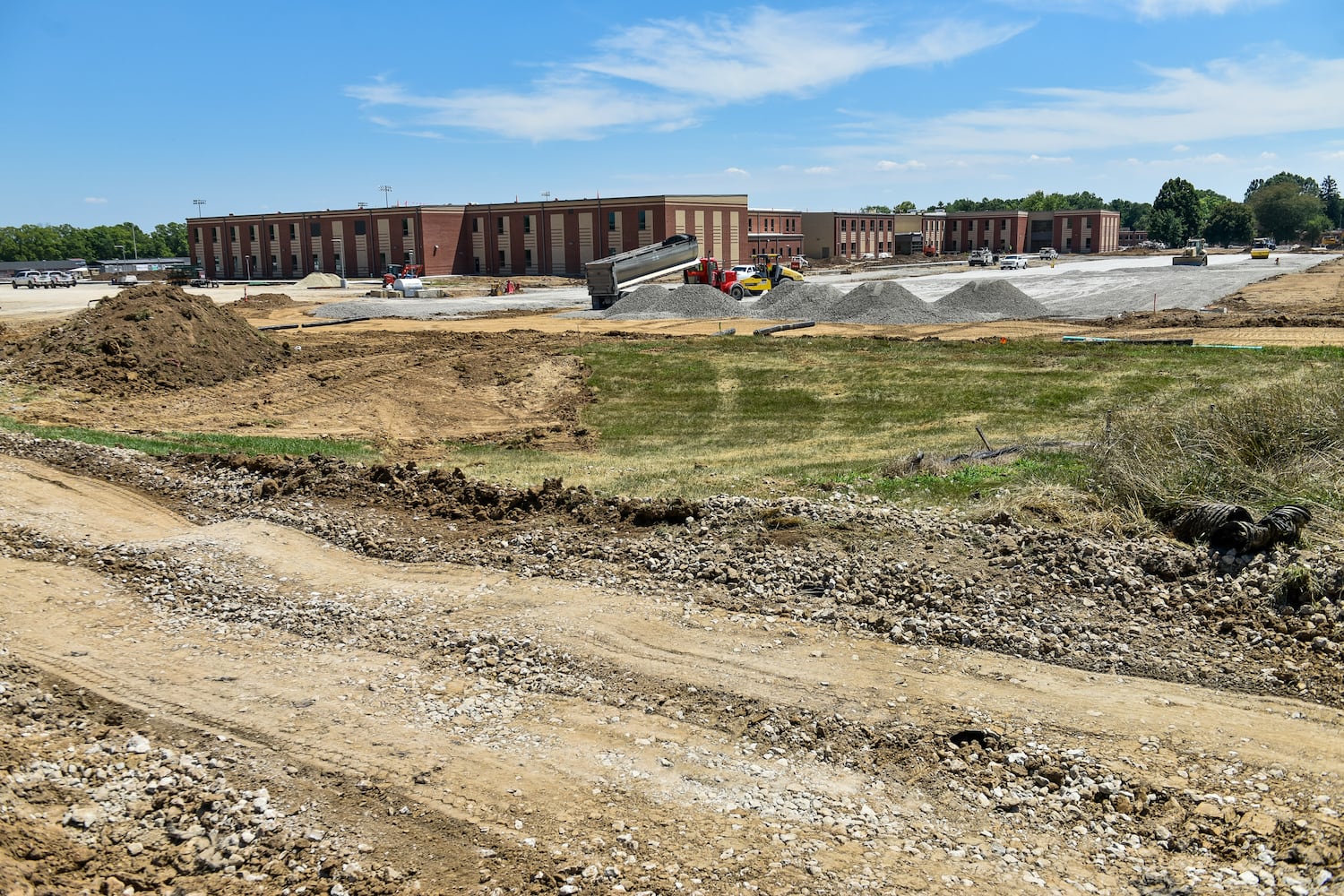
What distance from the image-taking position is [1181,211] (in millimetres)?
170875

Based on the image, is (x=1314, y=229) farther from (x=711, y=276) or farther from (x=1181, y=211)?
(x=711, y=276)

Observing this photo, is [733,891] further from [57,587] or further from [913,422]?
[913,422]

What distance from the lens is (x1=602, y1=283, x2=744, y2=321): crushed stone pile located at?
166 feet

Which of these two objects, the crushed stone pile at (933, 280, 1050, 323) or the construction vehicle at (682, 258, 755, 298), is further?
the construction vehicle at (682, 258, 755, 298)

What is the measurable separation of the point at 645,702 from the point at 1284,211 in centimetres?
21263

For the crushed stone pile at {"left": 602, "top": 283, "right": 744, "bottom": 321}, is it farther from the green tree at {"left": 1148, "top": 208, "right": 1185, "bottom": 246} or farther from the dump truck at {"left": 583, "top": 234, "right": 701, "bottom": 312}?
the green tree at {"left": 1148, "top": 208, "right": 1185, "bottom": 246}

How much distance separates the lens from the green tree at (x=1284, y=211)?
185 meters

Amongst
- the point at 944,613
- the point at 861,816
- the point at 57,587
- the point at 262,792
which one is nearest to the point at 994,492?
the point at 944,613

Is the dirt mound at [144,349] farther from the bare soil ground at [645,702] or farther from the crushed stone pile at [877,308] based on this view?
the crushed stone pile at [877,308]

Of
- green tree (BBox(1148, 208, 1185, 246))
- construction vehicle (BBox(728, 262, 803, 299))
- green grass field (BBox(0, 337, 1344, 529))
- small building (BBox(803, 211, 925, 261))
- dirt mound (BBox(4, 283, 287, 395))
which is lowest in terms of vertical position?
green grass field (BBox(0, 337, 1344, 529))

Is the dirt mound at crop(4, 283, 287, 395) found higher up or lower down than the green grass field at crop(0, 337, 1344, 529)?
higher up

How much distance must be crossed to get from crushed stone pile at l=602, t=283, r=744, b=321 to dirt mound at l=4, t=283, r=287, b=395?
72.6ft

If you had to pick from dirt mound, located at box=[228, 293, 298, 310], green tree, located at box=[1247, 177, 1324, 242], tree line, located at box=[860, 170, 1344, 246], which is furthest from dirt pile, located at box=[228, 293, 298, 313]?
green tree, located at box=[1247, 177, 1324, 242]

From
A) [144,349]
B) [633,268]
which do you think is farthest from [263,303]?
[144,349]
